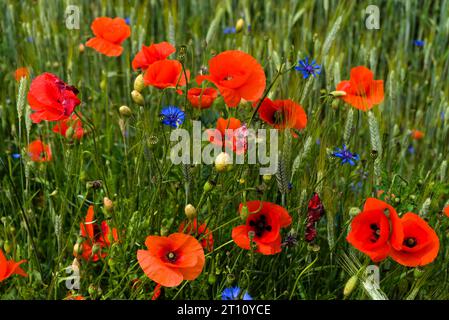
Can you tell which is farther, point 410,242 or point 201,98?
point 201,98

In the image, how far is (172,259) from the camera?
3.50 feet

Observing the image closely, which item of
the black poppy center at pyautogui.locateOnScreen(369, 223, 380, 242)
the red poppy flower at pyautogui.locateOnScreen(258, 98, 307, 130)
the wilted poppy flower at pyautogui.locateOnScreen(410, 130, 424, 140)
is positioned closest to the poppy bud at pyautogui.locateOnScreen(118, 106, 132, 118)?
the red poppy flower at pyautogui.locateOnScreen(258, 98, 307, 130)

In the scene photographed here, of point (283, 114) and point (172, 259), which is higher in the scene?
point (283, 114)

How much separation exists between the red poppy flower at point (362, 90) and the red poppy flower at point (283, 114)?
115mm

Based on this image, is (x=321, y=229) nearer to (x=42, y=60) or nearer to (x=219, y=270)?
(x=219, y=270)

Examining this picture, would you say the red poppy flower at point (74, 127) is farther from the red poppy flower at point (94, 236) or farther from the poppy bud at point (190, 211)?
the poppy bud at point (190, 211)

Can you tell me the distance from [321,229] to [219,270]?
32cm

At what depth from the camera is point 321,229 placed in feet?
4.56

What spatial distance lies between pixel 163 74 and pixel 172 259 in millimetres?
357

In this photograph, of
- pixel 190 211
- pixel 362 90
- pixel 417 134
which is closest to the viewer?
pixel 190 211

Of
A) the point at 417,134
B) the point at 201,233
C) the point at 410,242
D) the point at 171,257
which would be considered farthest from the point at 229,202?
the point at 417,134

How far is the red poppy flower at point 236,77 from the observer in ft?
3.56

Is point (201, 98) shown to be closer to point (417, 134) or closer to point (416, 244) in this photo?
point (416, 244)
